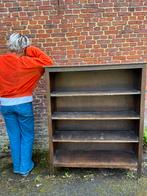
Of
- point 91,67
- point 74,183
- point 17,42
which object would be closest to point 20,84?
point 17,42

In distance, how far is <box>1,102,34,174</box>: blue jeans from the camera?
133 inches

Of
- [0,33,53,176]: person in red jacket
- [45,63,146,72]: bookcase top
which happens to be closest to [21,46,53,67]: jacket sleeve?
[0,33,53,176]: person in red jacket

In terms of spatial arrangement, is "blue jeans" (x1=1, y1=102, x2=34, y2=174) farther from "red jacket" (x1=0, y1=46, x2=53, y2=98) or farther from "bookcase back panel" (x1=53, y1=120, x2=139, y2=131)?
"bookcase back panel" (x1=53, y1=120, x2=139, y2=131)

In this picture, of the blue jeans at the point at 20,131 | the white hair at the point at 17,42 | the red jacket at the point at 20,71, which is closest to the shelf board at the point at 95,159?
the blue jeans at the point at 20,131

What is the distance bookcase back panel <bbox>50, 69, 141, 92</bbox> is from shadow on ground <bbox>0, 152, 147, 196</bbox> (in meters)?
1.26

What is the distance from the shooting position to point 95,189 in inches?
126

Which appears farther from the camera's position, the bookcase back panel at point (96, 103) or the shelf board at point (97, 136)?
the bookcase back panel at point (96, 103)

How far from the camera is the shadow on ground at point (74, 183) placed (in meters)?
3.16

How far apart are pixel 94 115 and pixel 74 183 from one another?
3.25 ft

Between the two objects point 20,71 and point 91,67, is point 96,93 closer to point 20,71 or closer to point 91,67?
point 91,67

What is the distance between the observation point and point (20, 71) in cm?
320

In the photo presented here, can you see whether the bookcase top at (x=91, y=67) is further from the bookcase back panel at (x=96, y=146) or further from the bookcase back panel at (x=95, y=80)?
the bookcase back panel at (x=96, y=146)

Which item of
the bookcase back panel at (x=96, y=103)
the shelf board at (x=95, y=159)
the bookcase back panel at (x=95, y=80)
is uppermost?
the bookcase back panel at (x=95, y=80)

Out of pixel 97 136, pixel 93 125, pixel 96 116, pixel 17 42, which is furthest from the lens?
pixel 93 125
